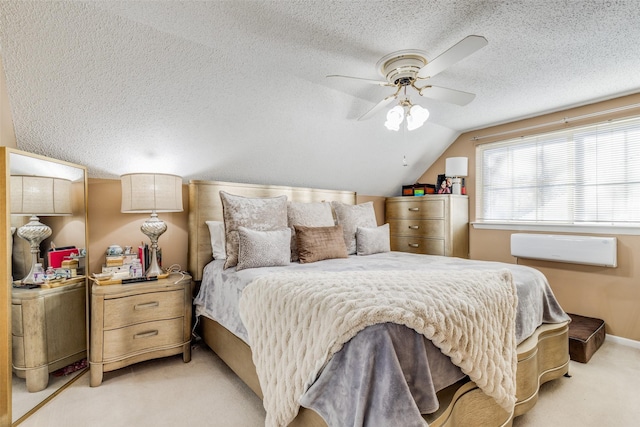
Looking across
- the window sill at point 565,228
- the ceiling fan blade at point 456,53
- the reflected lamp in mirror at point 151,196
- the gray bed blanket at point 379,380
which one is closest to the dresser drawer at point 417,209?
the window sill at point 565,228

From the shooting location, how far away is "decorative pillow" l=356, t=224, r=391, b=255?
2.92 m

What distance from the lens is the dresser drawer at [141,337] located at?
6.48ft

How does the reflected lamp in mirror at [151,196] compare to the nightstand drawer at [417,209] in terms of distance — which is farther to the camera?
the nightstand drawer at [417,209]

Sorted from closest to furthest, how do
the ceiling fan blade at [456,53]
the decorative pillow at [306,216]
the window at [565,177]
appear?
1. the ceiling fan blade at [456,53]
2. the decorative pillow at [306,216]
3. the window at [565,177]

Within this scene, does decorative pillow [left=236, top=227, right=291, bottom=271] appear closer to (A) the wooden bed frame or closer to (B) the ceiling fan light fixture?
(A) the wooden bed frame

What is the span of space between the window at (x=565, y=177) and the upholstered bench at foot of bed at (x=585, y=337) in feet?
3.09

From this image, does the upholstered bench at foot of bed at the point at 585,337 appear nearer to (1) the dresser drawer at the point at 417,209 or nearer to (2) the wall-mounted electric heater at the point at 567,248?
(2) the wall-mounted electric heater at the point at 567,248

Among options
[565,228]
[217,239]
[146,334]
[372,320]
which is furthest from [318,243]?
[565,228]

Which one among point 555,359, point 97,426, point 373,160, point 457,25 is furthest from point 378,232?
point 97,426

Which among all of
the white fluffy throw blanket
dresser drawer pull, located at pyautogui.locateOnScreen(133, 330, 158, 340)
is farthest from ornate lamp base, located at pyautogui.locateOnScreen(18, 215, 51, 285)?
the white fluffy throw blanket

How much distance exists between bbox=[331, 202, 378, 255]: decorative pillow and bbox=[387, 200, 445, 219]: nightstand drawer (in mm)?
974

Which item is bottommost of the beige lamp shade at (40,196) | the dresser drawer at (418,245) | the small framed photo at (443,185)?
the dresser drawer at (418,245)

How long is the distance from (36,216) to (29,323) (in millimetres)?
631

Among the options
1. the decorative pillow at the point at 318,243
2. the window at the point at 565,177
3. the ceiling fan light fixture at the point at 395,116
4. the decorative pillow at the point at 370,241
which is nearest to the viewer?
the ceiling fan light fixture at the point at 395,116
